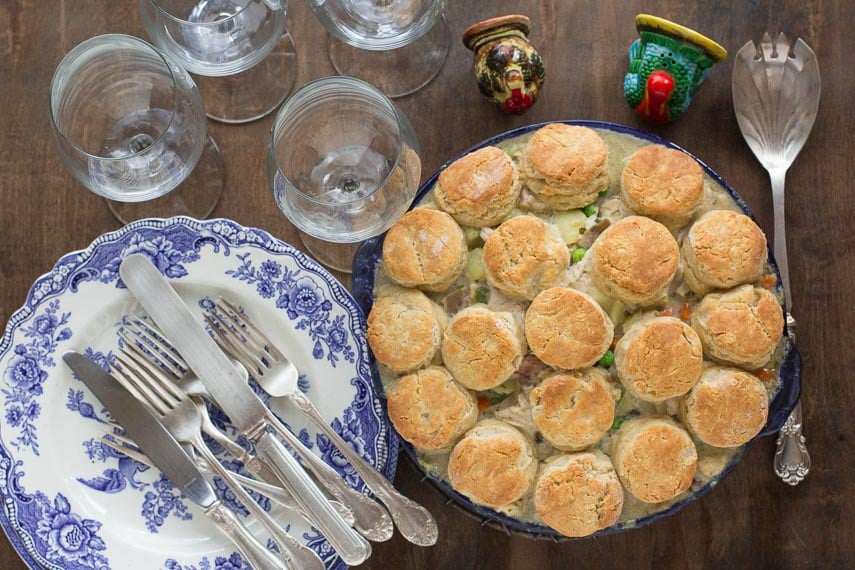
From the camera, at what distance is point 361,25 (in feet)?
6.72

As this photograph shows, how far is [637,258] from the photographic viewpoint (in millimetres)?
1830

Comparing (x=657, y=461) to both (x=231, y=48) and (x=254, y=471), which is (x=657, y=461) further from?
(x=231, y=48)

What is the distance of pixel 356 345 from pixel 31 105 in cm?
98

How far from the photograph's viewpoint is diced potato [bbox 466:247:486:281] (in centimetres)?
196

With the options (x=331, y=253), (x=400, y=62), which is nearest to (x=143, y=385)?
(x=331, y=253)

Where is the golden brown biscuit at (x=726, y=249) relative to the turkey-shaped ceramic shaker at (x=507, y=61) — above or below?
below

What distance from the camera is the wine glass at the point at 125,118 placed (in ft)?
6.28

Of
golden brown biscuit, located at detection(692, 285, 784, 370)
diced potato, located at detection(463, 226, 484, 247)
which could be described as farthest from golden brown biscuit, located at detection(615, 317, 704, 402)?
diced potato, located at detection(463, 226, 484, 247)

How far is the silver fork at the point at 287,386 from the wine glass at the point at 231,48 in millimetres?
500

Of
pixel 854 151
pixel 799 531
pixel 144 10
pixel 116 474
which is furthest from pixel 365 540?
pixel 854 151

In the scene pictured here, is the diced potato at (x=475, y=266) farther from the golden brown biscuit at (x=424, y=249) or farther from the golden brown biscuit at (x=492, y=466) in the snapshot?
the golden brown biscuit at (x=492, y=466)

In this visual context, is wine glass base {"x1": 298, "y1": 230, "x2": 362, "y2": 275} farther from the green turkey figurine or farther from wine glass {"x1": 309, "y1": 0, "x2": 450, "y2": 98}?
the green turkey figurine

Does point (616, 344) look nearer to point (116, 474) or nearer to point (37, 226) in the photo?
point (116, 474)

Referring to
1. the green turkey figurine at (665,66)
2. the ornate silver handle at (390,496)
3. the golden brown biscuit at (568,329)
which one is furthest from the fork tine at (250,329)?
the green turkey figurine at (665,66)
